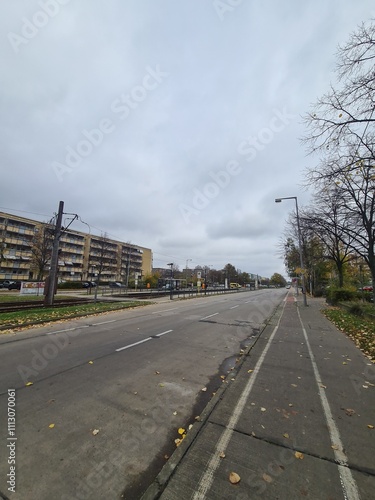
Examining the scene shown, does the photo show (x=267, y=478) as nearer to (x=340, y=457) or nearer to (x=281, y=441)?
(x=281, y=441)

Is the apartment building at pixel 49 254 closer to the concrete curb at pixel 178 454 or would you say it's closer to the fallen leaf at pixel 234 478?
the concrete curb at pixel 178 454

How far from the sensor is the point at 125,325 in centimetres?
1117

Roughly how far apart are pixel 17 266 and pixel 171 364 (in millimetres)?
69546

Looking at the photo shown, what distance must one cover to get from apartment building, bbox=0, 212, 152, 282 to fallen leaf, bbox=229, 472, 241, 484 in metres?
40.7

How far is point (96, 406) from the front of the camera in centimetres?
396

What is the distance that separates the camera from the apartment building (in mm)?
48169

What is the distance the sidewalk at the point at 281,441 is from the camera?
245 centimetres

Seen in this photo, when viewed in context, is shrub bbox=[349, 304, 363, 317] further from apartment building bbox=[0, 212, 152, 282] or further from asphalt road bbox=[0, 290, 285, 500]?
apartment building bbox=[0, 212, 152, 282]

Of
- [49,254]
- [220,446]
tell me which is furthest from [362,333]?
[49,254]

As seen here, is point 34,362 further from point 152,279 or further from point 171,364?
point 152,279

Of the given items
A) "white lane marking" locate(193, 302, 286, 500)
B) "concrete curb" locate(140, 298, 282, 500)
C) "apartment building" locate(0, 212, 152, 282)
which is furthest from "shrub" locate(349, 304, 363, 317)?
"apartment building" locate(0, 212, 152, 282)

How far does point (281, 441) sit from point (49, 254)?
5270 cm

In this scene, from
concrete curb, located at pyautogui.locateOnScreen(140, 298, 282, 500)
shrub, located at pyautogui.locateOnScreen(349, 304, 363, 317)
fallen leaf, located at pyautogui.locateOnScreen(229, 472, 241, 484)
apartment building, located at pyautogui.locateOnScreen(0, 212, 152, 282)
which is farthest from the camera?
apartment building, located at pyautogui.locateOnScreen(0, 212, 152, 282)

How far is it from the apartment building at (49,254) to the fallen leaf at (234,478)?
40683mm
